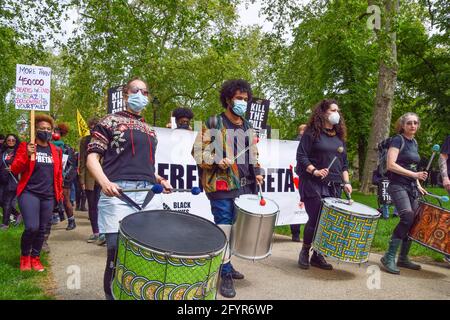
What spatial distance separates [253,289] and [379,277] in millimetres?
1530

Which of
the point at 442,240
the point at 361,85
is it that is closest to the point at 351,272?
the point at 442,240

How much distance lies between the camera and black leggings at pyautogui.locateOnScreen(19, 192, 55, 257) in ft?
16.3

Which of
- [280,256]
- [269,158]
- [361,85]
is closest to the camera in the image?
[280,256]

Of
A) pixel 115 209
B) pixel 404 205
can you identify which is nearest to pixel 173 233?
pixel 115 209

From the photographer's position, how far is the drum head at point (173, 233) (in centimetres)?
271

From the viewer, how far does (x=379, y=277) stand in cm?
503

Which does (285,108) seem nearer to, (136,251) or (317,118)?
(317,118)

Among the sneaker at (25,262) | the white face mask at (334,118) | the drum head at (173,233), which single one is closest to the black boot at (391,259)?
the white face mask at (334,118)

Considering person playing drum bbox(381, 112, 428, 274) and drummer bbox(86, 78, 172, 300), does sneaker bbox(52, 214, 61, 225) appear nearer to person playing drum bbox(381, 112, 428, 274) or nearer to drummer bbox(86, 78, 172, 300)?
drummer bbox(86, 78, 172, 300)

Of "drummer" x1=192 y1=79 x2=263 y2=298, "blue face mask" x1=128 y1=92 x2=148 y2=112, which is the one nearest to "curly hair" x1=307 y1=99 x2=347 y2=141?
"drummer" x1=192 y1=79 x2=263 y2=298

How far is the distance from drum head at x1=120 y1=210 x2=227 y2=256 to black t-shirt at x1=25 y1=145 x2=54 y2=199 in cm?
255

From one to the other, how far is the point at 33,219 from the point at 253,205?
97.4 inches

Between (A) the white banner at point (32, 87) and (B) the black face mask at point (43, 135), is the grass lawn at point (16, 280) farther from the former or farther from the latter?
(A) the white banner at point (32, 87)

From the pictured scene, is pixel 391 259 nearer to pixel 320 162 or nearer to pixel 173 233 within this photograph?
pixel 320 162
